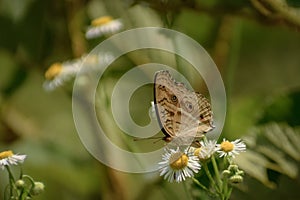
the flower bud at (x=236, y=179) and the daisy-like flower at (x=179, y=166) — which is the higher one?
the daisy-like flower at (x=179, y=166)

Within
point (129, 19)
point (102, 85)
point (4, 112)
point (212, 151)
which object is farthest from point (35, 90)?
point (212, 151)

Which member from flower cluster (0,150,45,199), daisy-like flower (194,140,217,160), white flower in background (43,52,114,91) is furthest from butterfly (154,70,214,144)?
white flower in background (43,52,114,91)

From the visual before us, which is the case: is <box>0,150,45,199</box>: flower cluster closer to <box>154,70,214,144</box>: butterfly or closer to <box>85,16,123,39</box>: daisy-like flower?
<box>154,70,214,144</box>: butterfly

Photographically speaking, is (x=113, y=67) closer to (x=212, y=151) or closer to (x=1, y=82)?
(x=1, y=82)

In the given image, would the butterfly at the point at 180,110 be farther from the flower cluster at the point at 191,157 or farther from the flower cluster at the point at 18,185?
the flower cluster at the point at 18,185

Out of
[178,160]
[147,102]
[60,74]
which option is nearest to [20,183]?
[178,160]

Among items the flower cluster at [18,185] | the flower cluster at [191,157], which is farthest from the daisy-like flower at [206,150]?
the flower cluster at [18,185]
